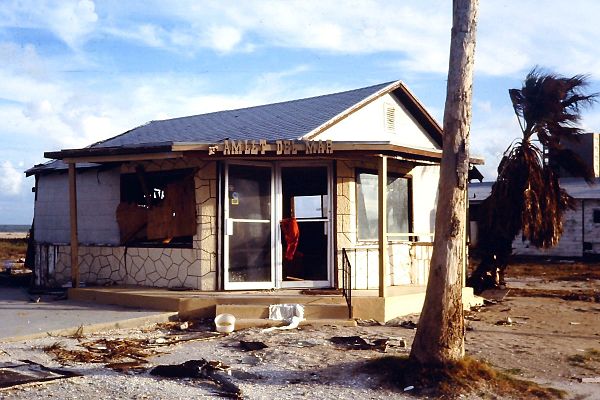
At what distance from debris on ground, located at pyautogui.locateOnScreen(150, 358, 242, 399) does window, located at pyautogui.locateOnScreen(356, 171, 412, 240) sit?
553 cm

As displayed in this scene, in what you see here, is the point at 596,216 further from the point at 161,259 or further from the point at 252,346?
the point at 252,346

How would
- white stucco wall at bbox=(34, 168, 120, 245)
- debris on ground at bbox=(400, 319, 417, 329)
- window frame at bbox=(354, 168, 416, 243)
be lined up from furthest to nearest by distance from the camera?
white stucco wall at bbox=(34, 168, 120, 245) < window frame at bbox=(354, 168, 416, 243) < debris on ground at bbox=(400, 319, 417, 329)

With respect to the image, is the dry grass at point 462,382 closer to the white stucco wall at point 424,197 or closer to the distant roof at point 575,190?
the white stucco wall at point 424,197

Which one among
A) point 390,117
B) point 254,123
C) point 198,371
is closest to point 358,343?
point 198,371

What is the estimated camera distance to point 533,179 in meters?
15.5

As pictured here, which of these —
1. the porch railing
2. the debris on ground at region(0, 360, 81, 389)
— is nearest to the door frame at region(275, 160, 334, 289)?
the porch railing

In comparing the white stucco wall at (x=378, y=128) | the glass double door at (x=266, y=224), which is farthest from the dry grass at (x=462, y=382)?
the white stucco wall at (x=378, y=128)

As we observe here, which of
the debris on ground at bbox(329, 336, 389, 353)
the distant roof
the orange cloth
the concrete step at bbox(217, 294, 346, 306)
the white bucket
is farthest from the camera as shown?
the distant roof

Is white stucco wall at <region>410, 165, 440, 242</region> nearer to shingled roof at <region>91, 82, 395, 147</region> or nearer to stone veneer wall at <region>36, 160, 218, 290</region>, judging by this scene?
shingled roof at <region>91, 82, 395, 147</region>

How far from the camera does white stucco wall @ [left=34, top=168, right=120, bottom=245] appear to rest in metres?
14.4

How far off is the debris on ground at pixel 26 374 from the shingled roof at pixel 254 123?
5.86m

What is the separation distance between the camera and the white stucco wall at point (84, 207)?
47.4 ft

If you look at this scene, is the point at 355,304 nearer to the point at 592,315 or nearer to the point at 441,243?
the point at 441,243

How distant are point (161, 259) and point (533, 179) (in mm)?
8269
